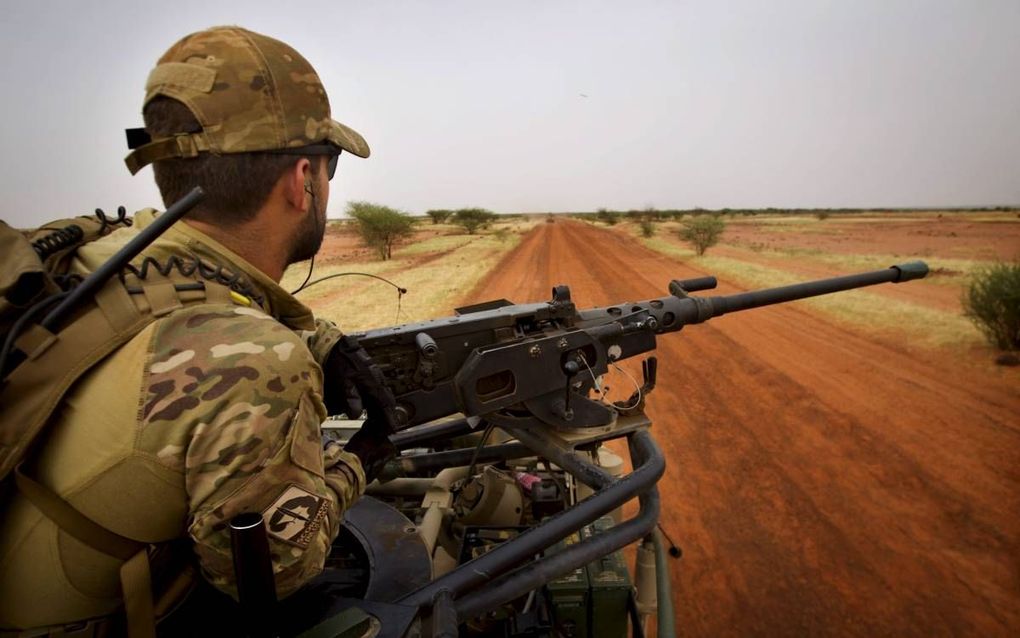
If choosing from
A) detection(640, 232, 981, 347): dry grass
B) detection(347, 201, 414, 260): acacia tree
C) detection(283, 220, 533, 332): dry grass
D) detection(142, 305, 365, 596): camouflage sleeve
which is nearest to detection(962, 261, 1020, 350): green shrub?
detection(640, 232, 981, 347): dry grass

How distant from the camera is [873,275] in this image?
418 cm

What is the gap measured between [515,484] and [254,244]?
244cm

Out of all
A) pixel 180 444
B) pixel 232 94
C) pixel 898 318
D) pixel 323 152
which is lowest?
pixel 898 318

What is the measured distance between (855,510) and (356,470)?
211 inches

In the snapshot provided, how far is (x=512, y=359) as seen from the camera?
9.04 ft

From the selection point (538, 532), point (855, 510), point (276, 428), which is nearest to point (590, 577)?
point (538, 532)

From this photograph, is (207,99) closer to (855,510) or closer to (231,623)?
(231,623)

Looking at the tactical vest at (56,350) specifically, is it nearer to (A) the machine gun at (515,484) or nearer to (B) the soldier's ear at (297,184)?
(B) the soldier's ear at (297,184)

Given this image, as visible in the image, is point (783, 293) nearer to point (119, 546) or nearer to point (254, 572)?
point (254, 572)

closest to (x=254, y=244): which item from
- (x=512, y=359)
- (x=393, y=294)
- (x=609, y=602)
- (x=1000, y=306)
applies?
(x=512, y=359)

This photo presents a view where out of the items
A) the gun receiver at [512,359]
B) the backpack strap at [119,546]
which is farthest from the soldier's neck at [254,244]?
the backpack strap at [119,546]

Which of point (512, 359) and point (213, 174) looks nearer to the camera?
point (213, 174)

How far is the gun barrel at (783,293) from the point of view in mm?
3695

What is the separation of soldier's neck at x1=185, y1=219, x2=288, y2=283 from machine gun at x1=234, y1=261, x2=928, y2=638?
2.41ft
